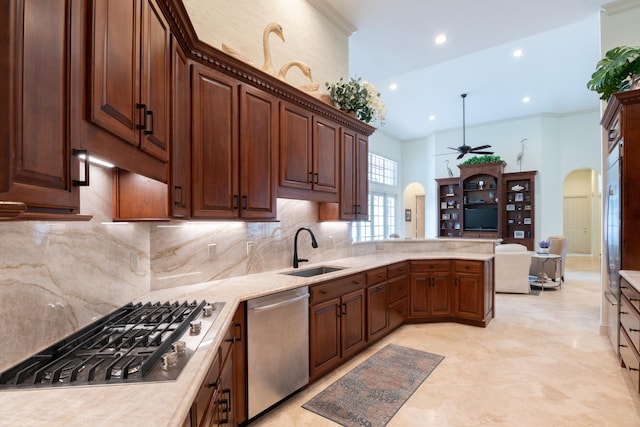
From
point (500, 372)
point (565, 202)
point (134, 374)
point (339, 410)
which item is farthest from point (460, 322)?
A: point (565, 202)

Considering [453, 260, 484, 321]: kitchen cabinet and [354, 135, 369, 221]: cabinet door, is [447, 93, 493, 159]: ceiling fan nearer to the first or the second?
[453, 260, 484, 321]: kitchen cabinet

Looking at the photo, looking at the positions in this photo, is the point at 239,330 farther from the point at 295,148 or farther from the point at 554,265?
the point at 554,265

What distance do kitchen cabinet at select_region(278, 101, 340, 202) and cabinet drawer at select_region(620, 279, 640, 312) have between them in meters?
2.53

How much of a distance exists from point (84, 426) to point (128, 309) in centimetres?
110

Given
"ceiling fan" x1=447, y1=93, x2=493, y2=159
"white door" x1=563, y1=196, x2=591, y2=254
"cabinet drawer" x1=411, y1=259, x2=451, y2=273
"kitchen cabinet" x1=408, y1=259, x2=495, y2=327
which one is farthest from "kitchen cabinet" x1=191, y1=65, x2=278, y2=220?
"white door" x1=563, y1=196, x2=591, y2=254

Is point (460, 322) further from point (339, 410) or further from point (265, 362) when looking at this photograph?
point (265, 362)

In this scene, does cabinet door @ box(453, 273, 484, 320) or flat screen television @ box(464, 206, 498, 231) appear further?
flat screen television @ box(464, 206, 498, 231)

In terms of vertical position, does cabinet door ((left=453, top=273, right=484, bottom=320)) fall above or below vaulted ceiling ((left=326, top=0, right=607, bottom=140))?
below

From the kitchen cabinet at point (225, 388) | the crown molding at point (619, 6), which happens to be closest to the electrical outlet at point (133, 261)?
the kitchen cabinet at point (225, 388)

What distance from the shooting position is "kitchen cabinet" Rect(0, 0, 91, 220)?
26.7 inches

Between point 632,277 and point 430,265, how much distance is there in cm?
198

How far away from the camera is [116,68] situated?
1.14 meters

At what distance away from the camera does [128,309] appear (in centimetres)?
178

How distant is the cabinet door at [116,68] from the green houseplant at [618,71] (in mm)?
4059
